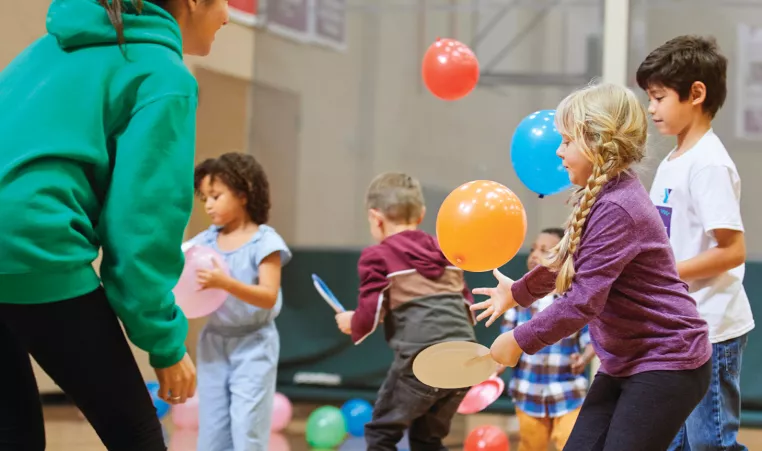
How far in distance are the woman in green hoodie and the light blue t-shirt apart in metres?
1.42

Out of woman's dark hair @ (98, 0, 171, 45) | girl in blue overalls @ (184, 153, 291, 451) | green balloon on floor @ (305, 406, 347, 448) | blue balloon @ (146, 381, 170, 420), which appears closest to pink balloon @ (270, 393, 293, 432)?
green balloon on floor @ (305, 406, 347, 448)

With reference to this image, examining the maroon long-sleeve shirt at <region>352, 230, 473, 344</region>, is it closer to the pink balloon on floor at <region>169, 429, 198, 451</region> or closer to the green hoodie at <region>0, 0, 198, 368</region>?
the pink balloon on floor at <region>169, 429, 198, 451</region>

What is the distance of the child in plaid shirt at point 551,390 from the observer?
3285 millimetres

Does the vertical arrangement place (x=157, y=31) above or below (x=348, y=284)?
above

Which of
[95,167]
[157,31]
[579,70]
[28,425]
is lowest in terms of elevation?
[28,425]

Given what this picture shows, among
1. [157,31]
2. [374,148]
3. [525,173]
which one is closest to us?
[157,31]

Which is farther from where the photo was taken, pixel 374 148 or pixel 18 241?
pixel 374 148

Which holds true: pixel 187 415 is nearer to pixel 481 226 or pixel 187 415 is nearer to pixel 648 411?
pixel 481 226

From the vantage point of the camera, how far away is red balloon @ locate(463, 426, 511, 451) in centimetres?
351

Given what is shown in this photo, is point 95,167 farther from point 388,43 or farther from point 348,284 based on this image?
point 388,43

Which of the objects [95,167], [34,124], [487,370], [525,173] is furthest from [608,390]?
[34,124]

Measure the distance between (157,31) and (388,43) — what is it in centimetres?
403

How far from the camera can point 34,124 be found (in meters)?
1.44

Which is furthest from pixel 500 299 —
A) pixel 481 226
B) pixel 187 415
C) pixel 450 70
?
pixel 187 415
